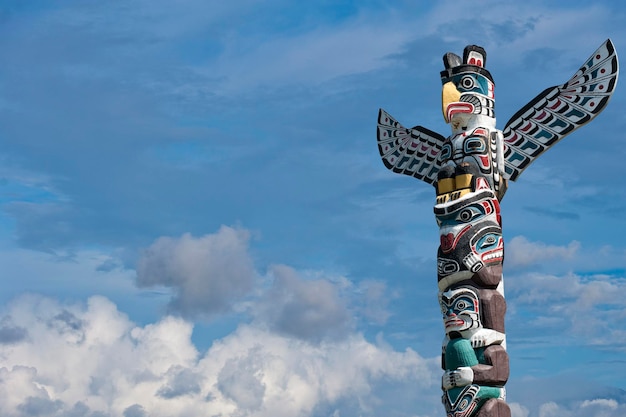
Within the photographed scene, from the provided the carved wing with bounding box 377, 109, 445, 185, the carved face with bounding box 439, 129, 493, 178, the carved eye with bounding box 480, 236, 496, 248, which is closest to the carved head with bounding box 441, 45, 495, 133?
the carved face with bounding box 439, 129, 493, 178

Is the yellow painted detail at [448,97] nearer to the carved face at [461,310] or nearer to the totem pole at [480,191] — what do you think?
the totem pole at [480,191]

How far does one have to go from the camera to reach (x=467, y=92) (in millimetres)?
23703

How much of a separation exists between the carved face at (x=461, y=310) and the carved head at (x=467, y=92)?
3857mm

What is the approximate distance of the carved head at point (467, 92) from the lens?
23.6 m

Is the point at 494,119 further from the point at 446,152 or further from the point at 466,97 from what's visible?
the point at 446,152

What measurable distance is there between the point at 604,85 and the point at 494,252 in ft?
14.5

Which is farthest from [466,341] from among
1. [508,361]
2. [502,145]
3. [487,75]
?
[487,75]

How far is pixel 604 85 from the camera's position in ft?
76.5

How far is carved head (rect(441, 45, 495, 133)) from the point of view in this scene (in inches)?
930

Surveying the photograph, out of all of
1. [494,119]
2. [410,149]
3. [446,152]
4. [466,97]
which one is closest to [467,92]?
[466,97]

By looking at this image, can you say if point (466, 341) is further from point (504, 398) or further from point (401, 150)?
point (401, 150)

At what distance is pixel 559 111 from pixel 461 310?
506 centimetres

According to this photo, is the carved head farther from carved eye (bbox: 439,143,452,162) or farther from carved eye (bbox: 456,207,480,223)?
carved eye (bbox: 456,207,480,223)

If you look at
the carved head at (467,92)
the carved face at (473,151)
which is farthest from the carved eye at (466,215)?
the carved head at (467,92)
